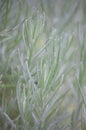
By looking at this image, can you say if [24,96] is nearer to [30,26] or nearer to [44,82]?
[44,82]

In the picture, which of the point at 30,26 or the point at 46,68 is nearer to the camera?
the point at 46,68

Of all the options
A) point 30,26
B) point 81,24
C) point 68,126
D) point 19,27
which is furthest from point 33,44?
point 81,24

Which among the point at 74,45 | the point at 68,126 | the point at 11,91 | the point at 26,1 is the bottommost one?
the point at 68,126

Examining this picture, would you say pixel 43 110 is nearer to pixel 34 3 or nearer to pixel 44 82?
pixel 44 82

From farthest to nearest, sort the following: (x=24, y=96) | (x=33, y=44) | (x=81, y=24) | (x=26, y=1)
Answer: (x=81, y=24) < (x=26, y=1) < (x=33, y=44) < (x=24, y=96)

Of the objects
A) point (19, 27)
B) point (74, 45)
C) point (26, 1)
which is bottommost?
point (74, 45)

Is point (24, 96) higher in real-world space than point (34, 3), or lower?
lower

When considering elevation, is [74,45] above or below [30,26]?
below

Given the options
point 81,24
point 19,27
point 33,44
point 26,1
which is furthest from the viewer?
point 81,24

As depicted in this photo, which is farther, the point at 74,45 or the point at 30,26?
the point at 74,45

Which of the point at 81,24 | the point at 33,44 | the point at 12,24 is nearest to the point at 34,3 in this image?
the point at 12,24
